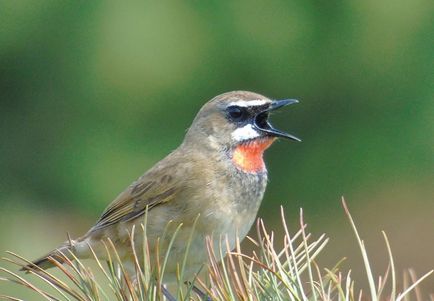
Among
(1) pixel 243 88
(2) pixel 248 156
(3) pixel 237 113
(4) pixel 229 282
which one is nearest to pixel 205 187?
(2) pixel 248 156

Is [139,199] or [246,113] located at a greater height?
[246,113]

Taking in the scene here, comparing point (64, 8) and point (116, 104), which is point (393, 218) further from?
point (64, 8)

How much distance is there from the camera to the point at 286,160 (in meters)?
6.32

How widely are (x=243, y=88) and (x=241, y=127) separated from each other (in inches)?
65.5

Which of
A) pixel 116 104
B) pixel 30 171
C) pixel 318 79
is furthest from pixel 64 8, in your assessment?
pixel 318 79

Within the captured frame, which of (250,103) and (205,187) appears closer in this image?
(205,187)

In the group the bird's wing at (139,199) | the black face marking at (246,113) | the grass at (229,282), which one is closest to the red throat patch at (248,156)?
the black face marking at (246,113)

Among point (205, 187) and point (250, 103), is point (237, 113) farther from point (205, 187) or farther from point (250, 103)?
point (205, 187)

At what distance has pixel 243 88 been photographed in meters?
6.05

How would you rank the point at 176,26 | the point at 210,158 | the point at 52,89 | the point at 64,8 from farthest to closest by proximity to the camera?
the point at 52,89
the point at 64,8
the point at 176,26
the point at 210,158

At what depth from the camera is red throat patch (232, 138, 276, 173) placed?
4.33 m

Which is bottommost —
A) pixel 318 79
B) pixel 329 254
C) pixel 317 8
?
pixel 329 254

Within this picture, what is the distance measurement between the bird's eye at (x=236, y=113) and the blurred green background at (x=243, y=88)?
1340 millimetres

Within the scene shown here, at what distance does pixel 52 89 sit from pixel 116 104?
0.58 metres
